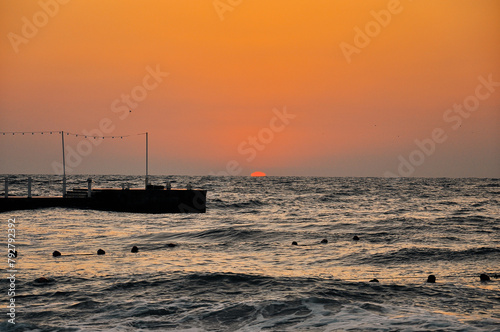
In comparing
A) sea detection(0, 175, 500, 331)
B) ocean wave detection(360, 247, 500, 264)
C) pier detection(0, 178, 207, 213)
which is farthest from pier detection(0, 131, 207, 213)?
ocean wave detection(360, 247, 500, 264)

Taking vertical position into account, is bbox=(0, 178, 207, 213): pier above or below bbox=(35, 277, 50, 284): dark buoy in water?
above

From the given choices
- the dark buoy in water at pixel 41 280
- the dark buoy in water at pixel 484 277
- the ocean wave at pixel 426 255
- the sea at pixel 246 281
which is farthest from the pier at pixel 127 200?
the dark buoy in water at pixel 484 277

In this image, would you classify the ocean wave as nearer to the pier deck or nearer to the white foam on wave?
the white foam on wave

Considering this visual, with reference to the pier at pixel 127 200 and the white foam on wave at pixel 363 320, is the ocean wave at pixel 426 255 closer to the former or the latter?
the white foam on wave at pixel 363 320

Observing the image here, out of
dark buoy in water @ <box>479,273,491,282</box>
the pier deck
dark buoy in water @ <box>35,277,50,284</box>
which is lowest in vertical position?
dark buoy in water @ <box>479,273,491,282</box>

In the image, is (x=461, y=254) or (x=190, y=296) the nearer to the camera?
(x=190, y=296)

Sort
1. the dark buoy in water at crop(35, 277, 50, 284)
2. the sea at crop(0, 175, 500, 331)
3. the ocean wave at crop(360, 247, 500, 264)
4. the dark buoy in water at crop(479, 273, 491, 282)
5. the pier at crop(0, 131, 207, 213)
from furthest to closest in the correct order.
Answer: the pier at crop(0, 131, 207, 213) < the ocean wave at crop(360, 247, 500, 264) < the dark buoy in water at crop(479, 273, 491, 282) < the dark buoy in water at crop(35, 277, 50, 284) < the sea at crop(0, 175, 500, 331)

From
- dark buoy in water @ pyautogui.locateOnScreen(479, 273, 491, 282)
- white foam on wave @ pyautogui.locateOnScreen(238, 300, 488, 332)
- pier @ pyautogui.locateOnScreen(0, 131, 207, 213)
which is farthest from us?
pier @ pyautogui.locateOnScreen(0, 131, 207, 213)

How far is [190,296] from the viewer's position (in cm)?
1537

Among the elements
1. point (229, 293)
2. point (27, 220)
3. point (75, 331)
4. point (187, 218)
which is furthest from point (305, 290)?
point (187, 218)

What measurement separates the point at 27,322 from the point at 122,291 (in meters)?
3.60

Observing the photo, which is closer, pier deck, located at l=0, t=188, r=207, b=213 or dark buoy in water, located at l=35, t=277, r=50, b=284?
dark buoy in water, located at l=35, t=277, r=50, b=284

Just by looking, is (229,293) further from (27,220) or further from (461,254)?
(27,220)

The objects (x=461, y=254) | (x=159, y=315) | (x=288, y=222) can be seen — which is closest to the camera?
(x=159, y=315)
